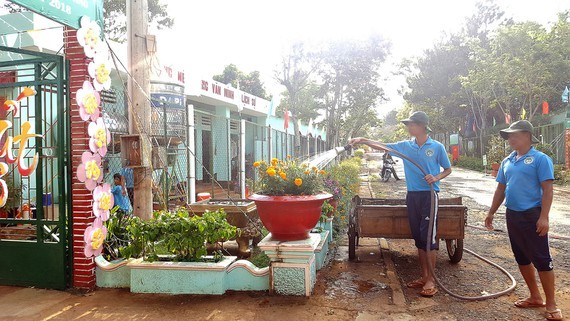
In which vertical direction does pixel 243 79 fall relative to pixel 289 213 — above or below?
above

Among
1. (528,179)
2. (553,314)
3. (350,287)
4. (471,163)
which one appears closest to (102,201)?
(350,287)

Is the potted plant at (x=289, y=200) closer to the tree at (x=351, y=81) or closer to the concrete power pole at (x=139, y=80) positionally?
the concrete power pole at (x=139, y=80)

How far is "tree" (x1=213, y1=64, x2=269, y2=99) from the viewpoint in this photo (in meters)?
31.0

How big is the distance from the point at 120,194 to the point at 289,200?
3.99 m

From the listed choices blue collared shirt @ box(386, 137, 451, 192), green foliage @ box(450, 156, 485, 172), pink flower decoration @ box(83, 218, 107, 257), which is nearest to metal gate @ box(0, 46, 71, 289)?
pink flower decoration @ box(83, 218, 107, 257)

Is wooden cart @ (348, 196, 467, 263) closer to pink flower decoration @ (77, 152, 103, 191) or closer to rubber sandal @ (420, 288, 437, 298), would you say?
rubber sandal @ (420, 288, 437, 298)

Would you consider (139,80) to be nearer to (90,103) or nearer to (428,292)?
(90,103)

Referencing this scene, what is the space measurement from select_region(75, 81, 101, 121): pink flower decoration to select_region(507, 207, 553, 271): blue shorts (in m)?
4.31

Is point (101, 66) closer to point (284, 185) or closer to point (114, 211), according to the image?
point (114, 211)

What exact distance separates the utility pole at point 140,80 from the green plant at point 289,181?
1589 millimetres

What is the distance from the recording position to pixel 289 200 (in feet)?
13.8

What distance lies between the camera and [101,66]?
4629 millimetres

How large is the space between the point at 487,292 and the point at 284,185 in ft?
8.33

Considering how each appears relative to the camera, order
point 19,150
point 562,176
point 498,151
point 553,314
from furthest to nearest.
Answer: point 498,151
point 562,176
point 19,150
point 553,314
